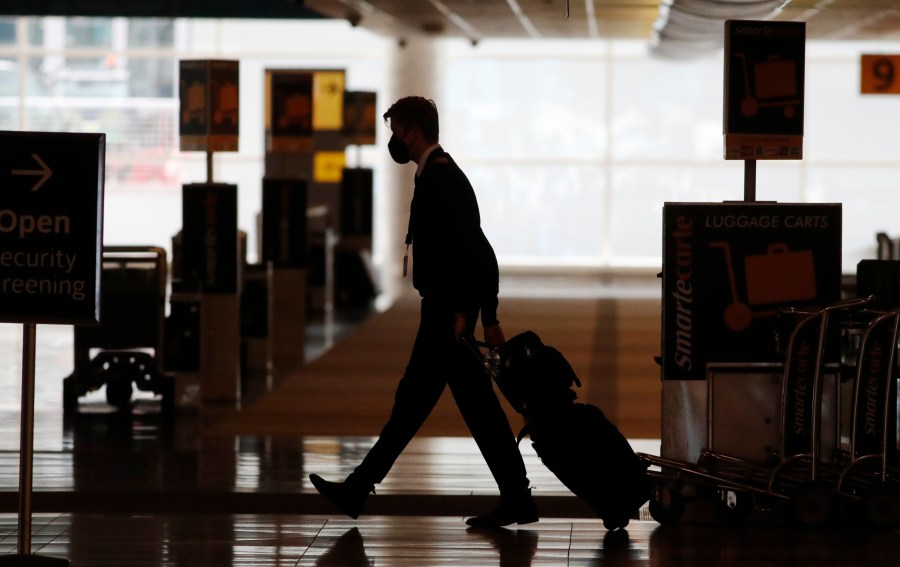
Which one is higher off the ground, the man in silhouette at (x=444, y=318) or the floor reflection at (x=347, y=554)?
the man in silhouette at (x=444, y=318)

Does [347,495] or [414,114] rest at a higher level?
[414,114]

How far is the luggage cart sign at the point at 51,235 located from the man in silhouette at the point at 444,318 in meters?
1.11

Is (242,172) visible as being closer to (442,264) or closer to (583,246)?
(583,246)

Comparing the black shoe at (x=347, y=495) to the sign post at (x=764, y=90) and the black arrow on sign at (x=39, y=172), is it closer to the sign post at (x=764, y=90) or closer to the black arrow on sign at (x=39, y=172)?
the black arrow on sign at (x=39, y=172)

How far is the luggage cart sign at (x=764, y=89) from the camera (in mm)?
5211

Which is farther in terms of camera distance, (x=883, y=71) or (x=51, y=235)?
(x=883, y=71)

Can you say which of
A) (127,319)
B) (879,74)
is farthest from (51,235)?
(879,74)

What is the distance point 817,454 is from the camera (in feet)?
16.1

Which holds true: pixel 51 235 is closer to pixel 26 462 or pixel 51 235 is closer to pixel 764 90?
pixel 26 462

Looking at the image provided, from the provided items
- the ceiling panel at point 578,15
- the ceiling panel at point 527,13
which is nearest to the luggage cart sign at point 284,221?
the ceiling panel at point 527,13

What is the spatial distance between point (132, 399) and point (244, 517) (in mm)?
3409

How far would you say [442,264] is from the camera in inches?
188

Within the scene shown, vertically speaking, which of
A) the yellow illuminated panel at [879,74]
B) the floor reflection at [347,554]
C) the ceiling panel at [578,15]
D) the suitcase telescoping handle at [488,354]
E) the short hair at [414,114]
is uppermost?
the ceiling panel at [578,15]

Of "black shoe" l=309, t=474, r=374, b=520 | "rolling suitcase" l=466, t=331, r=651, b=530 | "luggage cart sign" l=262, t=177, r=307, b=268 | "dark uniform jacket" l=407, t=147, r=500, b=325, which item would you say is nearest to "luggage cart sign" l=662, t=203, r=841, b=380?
"rolling suitcase" l=466, t=331, r=651, b=530
